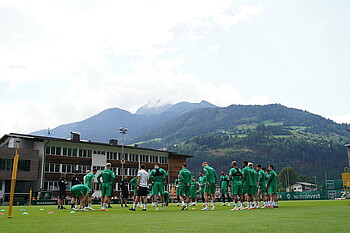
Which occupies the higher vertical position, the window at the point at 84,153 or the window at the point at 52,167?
the window at the point at 84,153

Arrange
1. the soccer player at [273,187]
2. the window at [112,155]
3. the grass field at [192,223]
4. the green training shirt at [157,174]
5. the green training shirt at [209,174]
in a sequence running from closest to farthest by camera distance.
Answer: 1. the grass field at [192,223]
2. the green training shirt at [157,174]
3. the green training shirt at [209,174]
4. the soccer player at [273,187]
5. the window at [112,155]

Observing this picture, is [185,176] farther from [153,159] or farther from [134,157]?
[153,159]

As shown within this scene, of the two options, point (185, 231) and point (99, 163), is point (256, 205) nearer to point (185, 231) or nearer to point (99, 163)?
point (185, 231)

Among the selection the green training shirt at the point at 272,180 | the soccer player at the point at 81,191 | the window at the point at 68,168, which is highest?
the window at the point at 68,168

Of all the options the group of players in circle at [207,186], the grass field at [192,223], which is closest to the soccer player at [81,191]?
the group of players in circle at [207,186]

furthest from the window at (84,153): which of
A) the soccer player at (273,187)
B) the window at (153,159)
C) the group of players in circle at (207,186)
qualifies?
the soccer player at (273,187)

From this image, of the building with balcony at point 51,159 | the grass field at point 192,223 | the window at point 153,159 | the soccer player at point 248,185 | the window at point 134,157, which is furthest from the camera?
the window at point 153,159

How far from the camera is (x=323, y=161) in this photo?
592 ft

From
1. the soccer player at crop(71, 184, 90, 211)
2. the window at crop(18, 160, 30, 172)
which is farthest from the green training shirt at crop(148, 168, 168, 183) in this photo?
the window at crop(18, 160, 30, 172)

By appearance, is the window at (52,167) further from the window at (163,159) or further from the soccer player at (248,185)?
the soccer player at (248,185)

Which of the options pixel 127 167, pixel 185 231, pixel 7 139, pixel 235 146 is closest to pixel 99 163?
pixel 127 167

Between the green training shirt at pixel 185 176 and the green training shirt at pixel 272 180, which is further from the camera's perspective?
the green training shirt at pixel 185 176

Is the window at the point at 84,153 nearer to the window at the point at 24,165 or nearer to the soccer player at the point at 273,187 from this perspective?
the window at the point at 24,165

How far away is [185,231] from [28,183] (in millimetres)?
52652
